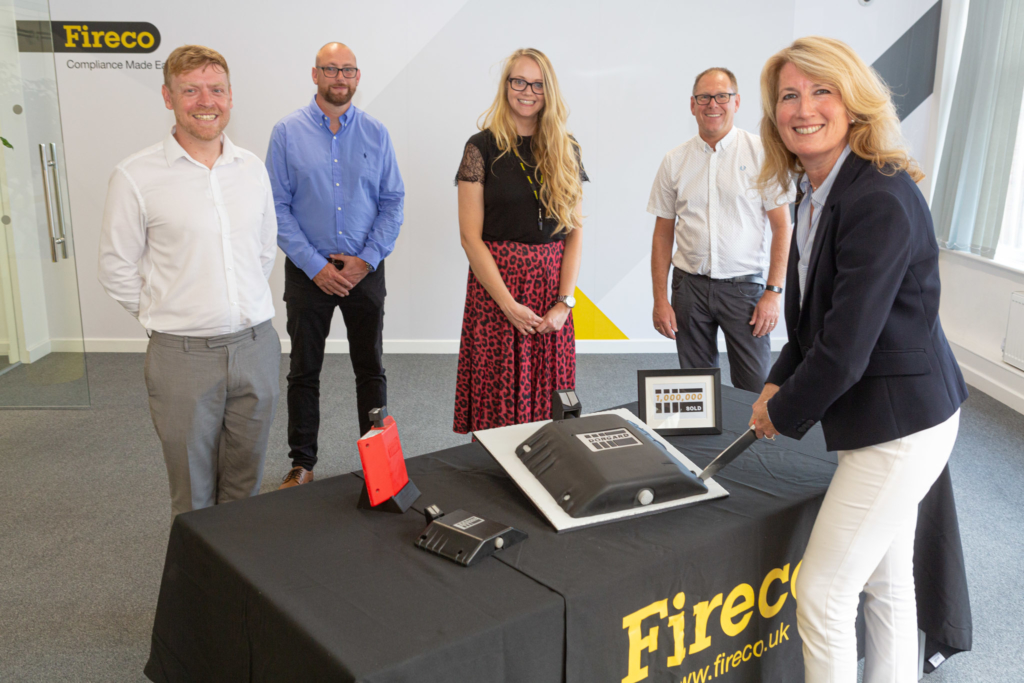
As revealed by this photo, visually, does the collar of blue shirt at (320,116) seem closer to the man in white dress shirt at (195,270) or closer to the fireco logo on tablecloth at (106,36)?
the man in white dress shirt at (195,270)

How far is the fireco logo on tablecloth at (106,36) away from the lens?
4668mm

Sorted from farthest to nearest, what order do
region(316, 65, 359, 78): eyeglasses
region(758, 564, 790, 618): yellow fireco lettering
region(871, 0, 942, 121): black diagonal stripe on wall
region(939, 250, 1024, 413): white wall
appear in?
region(871, 0, 942, 121): black diagonal stripe on wall → region(939, 250, 1024, 413): white wall → region(316, 65, 359, 78): eyeglasses → region(758, 564, 790, 618): yellow fireco lettering

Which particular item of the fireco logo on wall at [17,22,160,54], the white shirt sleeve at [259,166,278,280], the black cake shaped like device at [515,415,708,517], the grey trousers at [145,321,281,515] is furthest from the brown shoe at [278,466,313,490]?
the fireco logo on wall at [17,22,160,54]

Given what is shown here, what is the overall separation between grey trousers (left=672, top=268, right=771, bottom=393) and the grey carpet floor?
3.13 feet

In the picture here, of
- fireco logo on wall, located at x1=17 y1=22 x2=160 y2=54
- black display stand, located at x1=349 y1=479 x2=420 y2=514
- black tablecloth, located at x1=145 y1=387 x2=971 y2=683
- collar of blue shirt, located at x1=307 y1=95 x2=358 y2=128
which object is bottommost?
black tablecloth, located at x1=145 y1=387 x2=971 y2=683

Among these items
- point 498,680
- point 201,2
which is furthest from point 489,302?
point 201,2

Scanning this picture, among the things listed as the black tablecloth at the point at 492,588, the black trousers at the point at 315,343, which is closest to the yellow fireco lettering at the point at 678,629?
the black tablecloth at the point at 492,588

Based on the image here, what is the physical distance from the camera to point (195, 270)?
2051mm

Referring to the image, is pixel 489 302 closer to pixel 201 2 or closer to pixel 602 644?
pixel 602 644

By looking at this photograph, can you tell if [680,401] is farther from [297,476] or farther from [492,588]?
[297,476]

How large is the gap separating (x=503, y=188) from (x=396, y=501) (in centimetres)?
137

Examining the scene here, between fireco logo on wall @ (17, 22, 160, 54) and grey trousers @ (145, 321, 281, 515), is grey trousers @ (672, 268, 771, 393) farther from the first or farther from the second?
fireco logo on wall @ (17, 22, 160, 54)

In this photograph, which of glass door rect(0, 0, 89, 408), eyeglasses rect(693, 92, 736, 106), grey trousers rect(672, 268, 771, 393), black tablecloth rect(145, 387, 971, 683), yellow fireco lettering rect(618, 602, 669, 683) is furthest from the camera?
glass door rect(0, 0, 89, 408)

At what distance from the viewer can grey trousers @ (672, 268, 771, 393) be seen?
2.77 meters
